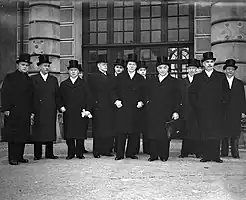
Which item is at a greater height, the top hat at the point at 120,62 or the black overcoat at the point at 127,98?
the top hat at the point at 120,62

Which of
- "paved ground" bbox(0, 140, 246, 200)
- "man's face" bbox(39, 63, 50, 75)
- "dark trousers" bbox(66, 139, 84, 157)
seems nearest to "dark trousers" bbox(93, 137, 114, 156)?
"dark trousers" bbox(66, 139, 84, 157)

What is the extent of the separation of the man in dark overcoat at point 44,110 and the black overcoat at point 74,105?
0.42 feet

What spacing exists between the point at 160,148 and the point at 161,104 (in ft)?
1.93

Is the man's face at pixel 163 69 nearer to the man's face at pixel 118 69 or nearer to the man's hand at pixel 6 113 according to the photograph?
the man's face at pixel 118 69

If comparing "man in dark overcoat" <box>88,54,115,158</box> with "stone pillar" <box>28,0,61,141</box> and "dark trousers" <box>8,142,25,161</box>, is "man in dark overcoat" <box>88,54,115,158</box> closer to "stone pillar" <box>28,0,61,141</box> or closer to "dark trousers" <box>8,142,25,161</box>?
"dark trousers" <box>8,142,25,161</box>

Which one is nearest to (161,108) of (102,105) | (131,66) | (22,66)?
(131,66)

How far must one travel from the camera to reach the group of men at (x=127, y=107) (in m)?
4.95

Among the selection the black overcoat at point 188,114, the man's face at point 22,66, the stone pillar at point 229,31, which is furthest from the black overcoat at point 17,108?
the stone pillar at point 229,31

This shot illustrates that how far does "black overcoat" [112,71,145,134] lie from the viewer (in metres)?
5.23

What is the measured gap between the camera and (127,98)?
5254 mm

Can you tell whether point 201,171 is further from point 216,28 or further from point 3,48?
point 3,48

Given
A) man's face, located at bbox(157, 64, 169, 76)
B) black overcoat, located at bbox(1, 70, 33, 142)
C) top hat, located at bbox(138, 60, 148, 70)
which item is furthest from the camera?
top hat, located at bbox(138, 60, 148, 70)

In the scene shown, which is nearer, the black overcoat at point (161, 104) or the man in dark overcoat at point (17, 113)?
the man in dark overcoat at point (17, 113)

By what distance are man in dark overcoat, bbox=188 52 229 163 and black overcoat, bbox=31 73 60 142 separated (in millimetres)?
1965
